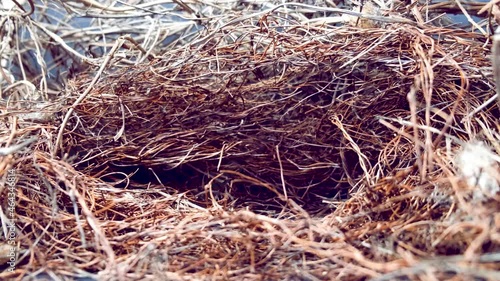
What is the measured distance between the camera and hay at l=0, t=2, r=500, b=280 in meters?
0.79

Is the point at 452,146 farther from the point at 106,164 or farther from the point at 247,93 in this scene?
the point at 106,164

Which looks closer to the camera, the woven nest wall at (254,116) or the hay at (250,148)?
the hay at (250,148)

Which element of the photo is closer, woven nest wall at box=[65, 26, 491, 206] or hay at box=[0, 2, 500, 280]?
hay at box=[0, 2, 500, 280]

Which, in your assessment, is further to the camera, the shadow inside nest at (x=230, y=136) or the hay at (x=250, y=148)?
the shadow inside nest at (x=230, y=136)

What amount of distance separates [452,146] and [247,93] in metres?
0.40

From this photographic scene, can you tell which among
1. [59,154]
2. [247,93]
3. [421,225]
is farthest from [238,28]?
[421,225]

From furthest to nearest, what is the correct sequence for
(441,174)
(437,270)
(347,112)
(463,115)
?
A: (347,112)
(463,115)
(441,174)
(437,270)

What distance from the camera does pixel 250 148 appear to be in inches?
42.9

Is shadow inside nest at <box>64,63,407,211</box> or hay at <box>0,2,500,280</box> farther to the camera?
shadow inside nest at <box>64,63,407,211</box>

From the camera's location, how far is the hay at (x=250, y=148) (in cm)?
79

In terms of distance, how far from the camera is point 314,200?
1101mm

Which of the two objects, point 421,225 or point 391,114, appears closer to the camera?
point 421,225

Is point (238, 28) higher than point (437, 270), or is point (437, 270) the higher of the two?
point (238, 28)

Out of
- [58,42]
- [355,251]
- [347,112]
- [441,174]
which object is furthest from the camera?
[58,42]
